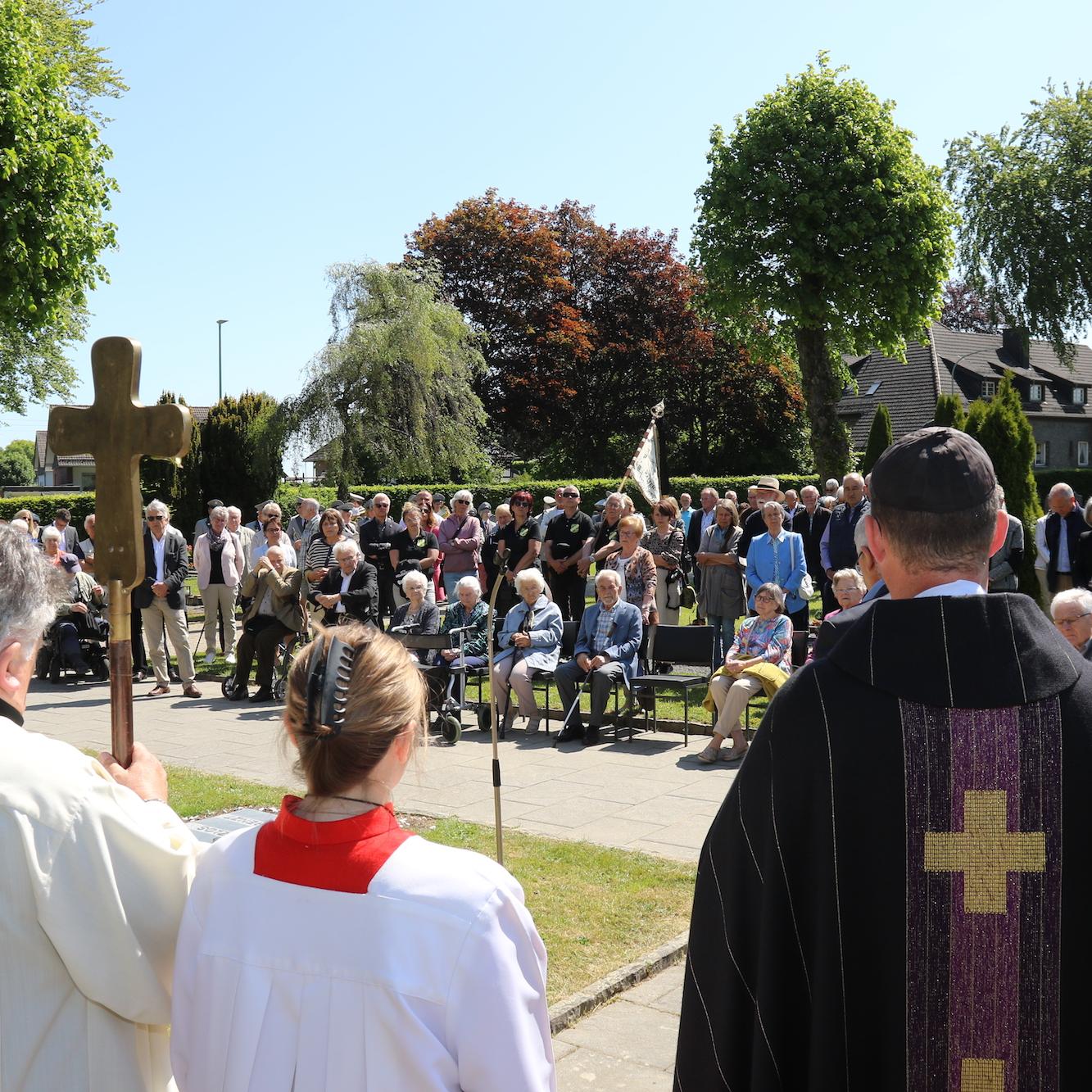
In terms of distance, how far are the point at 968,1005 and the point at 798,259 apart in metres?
24.0

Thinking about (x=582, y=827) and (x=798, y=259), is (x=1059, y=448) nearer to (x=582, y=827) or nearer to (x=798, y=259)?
(x=798, y=259)

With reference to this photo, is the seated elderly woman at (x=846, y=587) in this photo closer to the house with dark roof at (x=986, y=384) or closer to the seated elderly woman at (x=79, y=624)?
the seated elderly woman at (x=79, y=624)

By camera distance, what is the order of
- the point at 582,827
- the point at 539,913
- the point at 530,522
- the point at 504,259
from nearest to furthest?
1. the point at 539,913
2. the point at 582,827
3. the point at 530,522
4. the point at 504,259

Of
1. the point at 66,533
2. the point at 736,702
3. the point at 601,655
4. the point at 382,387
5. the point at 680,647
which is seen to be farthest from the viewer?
the point at 382,387

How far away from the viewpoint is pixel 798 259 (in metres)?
24.5

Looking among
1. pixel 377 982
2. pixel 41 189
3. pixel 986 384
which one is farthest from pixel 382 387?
pixel 986 384

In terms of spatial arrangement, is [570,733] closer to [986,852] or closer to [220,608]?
[220,608]

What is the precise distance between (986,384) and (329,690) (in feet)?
193

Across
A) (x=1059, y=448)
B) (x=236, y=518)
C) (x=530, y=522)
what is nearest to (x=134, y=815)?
(x=530, y=522)

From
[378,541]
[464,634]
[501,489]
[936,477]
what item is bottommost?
[464,634]

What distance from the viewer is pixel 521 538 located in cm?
1314

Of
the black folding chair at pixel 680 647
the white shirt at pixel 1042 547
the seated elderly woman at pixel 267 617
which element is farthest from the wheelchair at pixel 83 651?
the white shirt at pixel 1042 547

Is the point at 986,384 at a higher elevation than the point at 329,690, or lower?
higher

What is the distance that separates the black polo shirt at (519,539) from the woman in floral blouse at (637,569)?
140 centimetres
